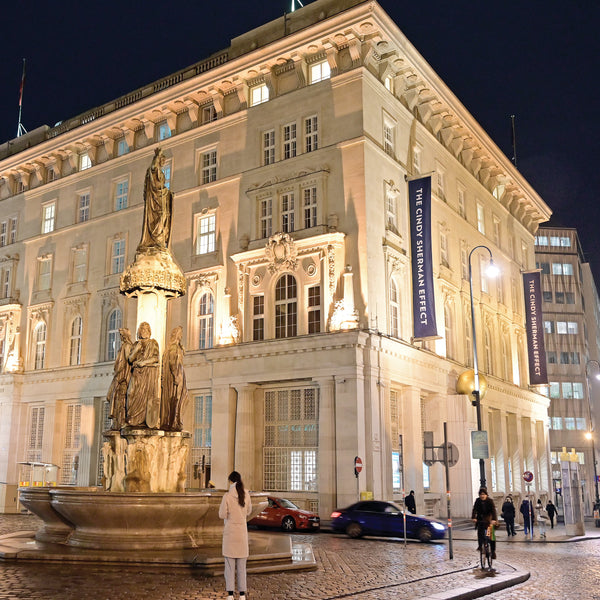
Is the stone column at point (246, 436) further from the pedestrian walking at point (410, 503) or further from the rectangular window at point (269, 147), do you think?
the rectangular window at point (269, 147)

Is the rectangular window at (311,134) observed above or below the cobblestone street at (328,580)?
above

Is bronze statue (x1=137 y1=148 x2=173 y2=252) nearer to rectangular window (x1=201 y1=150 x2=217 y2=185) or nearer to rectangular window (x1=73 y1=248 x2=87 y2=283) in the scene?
rectangular window (x1=201 y1=150 x2=217 y2=185)

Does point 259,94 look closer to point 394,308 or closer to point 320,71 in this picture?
point 320,71

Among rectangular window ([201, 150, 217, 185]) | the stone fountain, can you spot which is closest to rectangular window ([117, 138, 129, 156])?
rectangular window ([201, 150, 217, 185])

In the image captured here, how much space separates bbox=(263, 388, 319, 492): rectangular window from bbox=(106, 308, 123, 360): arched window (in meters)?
10.7

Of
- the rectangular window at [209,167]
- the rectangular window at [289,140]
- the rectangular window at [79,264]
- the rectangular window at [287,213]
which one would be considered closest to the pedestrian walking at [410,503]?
the rectangular window at [287,213]

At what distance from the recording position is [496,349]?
45250 mm

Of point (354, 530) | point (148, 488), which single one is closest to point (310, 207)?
point (354, 530)

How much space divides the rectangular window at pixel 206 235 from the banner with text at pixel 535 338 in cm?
2373

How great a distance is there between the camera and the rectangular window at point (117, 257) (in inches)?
1613

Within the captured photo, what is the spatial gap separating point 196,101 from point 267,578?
31.1 metres

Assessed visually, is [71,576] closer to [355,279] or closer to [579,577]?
[579,577]

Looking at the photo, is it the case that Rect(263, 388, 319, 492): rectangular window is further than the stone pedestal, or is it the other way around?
Rect(263, 388, 319, 492): rectangular window

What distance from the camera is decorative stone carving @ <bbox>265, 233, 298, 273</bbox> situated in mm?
33250
